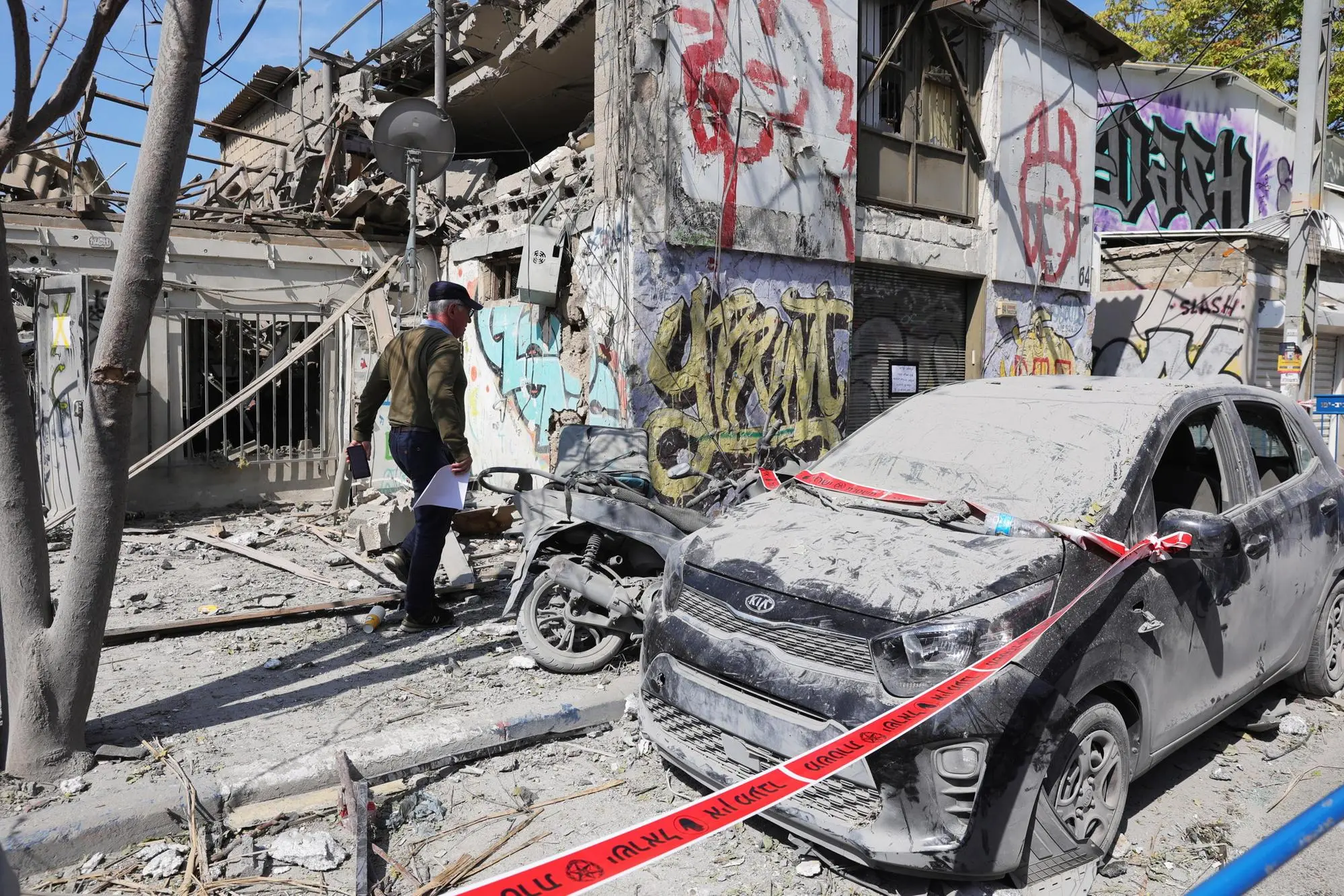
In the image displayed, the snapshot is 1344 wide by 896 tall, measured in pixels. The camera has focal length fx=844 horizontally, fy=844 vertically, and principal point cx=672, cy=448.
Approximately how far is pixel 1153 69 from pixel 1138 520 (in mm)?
16774

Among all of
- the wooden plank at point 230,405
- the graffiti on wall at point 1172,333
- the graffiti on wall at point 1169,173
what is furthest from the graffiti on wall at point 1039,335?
the wooden plank at point 230,405

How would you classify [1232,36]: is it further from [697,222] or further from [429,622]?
[429,622]

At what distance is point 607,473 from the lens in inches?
189

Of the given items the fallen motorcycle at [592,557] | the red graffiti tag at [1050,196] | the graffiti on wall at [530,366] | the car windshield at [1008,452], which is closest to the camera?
the car windshield at [1008,452]

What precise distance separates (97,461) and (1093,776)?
152 inches

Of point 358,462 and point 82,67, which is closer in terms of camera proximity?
point 82,67

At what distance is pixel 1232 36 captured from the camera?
18.9 m

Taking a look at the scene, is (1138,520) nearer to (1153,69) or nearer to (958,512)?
(958,512)

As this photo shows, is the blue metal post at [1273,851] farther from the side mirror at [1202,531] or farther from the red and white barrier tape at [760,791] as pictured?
the side mirror at [1202,531]

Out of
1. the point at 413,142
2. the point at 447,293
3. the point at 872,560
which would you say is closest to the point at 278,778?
the point at 872,560

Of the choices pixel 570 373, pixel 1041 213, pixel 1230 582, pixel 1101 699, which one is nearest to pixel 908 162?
pixel 1041 213

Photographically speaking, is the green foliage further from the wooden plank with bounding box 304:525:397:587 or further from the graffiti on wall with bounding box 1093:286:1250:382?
the wooden plank with bounding box 304:525:397:587

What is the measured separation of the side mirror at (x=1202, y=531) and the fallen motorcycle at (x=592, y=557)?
1.76m

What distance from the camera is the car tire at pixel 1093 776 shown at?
2682mm
